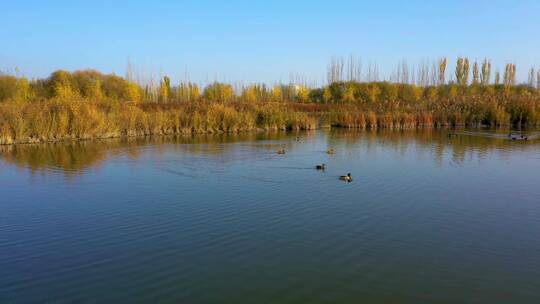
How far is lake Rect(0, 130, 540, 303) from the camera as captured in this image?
5086mm

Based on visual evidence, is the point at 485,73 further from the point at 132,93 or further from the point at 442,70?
the point at 132,93

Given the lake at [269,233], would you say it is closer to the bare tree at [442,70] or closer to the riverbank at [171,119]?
the riverbank at [171,119]

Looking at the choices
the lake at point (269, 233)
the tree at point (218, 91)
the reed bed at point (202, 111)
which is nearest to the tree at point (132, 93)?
the reed bed at point (202, 111)

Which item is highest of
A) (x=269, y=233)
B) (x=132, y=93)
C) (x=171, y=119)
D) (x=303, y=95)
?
(x=303, y=95)

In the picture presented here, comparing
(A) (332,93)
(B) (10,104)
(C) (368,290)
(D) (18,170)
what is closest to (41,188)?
(D) (18,170)

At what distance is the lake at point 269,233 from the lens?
200 inches

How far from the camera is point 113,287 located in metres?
5.10

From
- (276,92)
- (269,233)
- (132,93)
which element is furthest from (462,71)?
(269,233)

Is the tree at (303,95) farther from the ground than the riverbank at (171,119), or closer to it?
farther from the ground

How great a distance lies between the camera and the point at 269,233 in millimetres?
7008

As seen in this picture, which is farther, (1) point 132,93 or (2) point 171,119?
(1) point 132,93

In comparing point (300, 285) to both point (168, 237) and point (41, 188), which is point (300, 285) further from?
point (41, 188)

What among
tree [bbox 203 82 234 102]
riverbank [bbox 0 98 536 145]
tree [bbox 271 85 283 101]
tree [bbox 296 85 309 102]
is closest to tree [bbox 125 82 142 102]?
tree [bbox 203 82 234 102]

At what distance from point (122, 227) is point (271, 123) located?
23.7m
